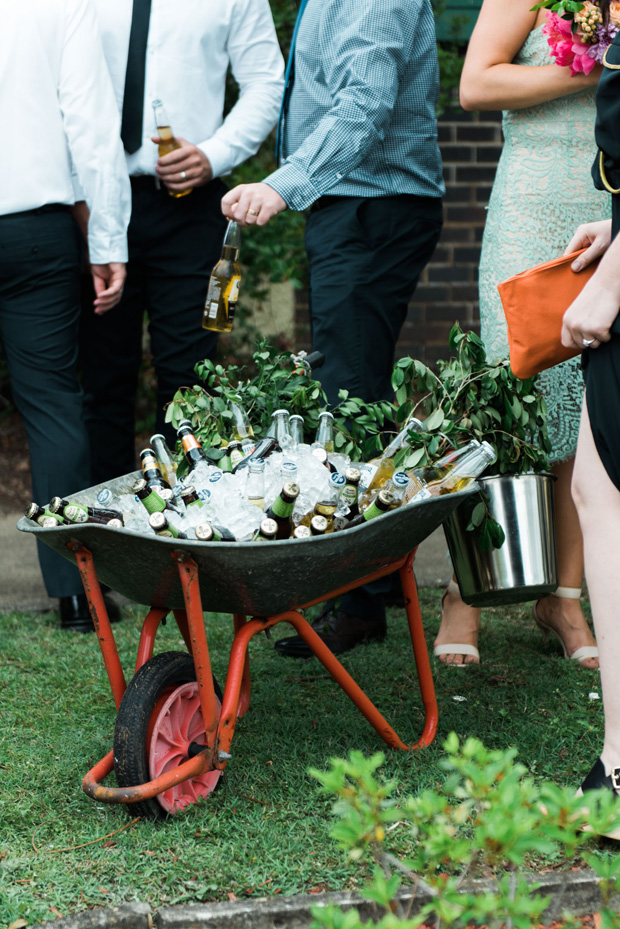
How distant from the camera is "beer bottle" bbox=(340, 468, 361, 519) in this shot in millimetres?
2348

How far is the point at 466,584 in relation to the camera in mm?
2844

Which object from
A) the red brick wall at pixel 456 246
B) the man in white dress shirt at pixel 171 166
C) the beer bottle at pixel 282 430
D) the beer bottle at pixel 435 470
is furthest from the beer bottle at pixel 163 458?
the red brick wall at pixel 456 246

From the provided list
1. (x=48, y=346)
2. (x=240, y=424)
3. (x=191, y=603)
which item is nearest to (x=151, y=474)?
(x=240, y=424)

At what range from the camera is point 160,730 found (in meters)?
2.19

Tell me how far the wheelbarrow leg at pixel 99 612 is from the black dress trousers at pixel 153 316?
69.2 inches

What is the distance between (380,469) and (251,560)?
2.33 ft

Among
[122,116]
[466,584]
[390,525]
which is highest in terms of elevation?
[122,116]

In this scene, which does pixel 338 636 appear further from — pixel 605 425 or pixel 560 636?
pixel 605 425

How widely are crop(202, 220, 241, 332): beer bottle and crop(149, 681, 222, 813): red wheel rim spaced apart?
1.42 metres

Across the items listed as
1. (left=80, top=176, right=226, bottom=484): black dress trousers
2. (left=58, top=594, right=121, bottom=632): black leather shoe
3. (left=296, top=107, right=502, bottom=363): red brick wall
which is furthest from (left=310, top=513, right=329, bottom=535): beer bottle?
(left=296, top=107, right=502, bottom=363): red brick wall

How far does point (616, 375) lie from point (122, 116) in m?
2.44

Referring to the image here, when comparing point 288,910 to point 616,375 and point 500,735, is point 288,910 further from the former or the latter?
point 616,375

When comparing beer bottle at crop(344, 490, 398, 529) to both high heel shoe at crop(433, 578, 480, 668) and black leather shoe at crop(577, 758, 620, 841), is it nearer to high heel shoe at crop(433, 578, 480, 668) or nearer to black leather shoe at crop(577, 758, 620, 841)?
black leather shoe at crop(577, 758, 620, 841)

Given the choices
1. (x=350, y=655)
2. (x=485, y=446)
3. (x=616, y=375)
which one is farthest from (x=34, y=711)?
(x=616, y=375)
